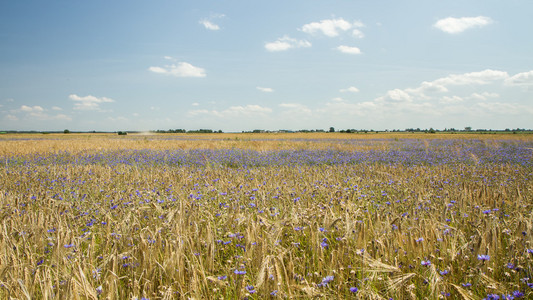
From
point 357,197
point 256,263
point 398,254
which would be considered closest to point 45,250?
point 256,263

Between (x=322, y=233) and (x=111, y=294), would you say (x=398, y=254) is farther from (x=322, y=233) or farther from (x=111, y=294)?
(x=111, y=294)

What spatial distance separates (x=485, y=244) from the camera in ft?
6.75

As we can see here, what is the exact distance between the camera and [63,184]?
18.5 feet

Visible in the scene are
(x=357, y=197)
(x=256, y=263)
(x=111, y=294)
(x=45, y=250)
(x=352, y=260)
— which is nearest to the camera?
(x=111, y=294)

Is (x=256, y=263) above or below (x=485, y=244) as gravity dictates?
below

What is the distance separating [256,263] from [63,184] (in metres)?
5.21

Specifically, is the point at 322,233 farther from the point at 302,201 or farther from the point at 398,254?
the point at 302,201

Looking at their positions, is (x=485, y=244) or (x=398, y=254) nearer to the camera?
(x=485, y=244)

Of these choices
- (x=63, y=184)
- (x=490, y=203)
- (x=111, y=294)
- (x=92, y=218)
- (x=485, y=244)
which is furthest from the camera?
(x=63, y=184)

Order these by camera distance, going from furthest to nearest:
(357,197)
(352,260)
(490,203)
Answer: (357,197) < (490,203) < (352,260)

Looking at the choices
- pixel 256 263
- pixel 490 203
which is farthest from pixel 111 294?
pixel 490 203

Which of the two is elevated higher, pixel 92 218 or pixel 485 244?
pixel 485 244

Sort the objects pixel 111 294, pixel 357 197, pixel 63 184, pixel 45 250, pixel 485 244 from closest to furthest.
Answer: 1. pixel 111 294
2. pixel 485 244
3. pixel 45 250
4. pixel 357 197
5. pixel 63 184

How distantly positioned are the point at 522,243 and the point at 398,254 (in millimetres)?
1015
